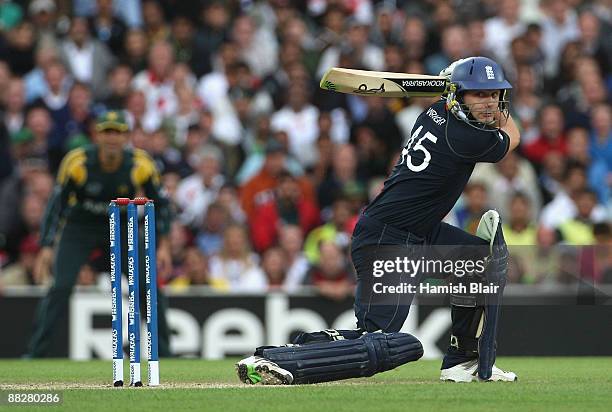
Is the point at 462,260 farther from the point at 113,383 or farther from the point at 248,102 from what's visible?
the point at 248,102

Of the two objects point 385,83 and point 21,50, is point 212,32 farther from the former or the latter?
point 385,83

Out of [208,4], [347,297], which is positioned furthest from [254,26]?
[347,297]

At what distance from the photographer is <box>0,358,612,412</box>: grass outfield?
693 centimetres

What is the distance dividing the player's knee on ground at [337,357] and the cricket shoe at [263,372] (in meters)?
0.03

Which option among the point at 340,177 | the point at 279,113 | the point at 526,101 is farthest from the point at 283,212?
the point at 526,101

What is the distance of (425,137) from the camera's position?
845 centimetres

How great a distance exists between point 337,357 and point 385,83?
5.72 ft

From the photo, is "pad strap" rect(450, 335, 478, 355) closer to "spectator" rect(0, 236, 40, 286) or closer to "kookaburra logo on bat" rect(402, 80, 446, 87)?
"kookaburra logo on bat" rect(402, 80, 446, 87)

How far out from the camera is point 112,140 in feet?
38.6

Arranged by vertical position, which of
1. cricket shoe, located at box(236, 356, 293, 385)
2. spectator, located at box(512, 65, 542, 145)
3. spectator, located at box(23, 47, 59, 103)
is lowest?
cricket shoe, located at box(236, 356, 293, 385)

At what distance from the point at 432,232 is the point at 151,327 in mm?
1914

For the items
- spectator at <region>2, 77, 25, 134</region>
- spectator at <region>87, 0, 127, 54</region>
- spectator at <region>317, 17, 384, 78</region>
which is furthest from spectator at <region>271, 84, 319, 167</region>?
spectator at <region>2, 77, 25, 134</region>

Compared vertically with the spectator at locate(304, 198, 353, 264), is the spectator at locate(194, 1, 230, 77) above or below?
above

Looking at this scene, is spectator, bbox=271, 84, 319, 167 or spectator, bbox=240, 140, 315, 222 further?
spectator, bbox=271, 84, 319, 167
